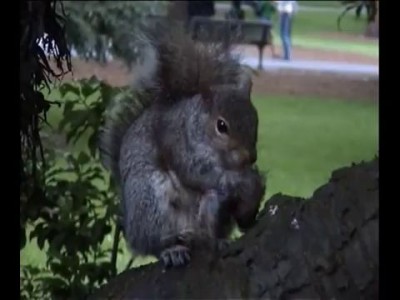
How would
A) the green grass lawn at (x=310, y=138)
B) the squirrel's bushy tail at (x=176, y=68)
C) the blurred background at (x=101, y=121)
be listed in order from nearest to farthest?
the squirrel's bushy tail at (x=176, y=68), the blurred background at (x=101, y=121), the green grass lawn at (x=310, y=138)

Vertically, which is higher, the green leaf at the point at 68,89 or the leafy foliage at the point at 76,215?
the green leaf at the point at 68,89

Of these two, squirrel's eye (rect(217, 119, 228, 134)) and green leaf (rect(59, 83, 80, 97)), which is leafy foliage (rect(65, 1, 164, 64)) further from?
squirrel's eye (rect(217, 119, 228, 134))

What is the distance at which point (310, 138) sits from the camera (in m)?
9.69

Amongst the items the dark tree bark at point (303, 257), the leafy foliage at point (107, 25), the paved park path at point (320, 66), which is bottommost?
the paved park path at point (320, 66)

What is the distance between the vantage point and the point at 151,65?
193 centimetres

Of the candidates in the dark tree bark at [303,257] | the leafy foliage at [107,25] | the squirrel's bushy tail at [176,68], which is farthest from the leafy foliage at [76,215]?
the leafy foliage at [107,25]

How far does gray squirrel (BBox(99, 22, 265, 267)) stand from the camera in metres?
1.76

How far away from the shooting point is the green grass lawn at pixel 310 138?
7100mm

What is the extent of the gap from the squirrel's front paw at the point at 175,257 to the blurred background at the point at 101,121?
0.32m

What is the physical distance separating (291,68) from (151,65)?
14346 millimetres

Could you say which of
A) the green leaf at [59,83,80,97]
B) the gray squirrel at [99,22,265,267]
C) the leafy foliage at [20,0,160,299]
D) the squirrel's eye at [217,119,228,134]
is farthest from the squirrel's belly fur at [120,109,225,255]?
the green leaf at [59,83,80,97]

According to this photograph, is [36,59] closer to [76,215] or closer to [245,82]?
[245,82]

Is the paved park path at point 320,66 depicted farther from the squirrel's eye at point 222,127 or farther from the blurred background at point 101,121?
the squirrel's eye at point 222,127
